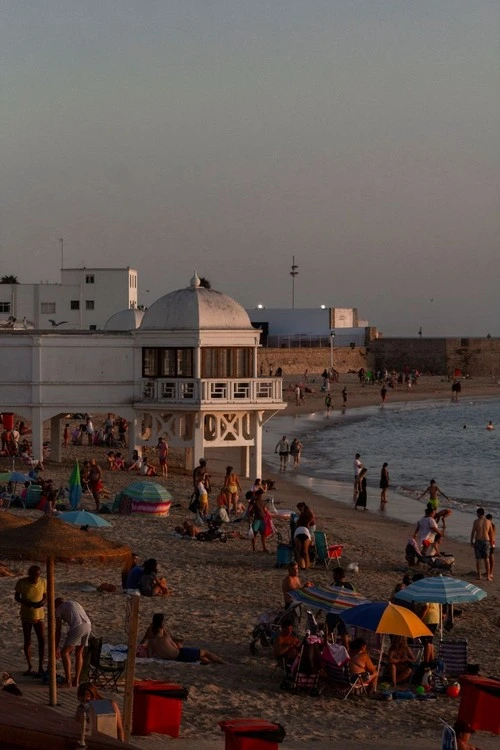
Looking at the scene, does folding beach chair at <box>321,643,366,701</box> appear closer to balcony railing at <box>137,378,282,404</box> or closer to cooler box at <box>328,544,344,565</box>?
cooler box at <box>328,544,344,565</box>

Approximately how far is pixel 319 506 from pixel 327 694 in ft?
60.7

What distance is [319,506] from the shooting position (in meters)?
32.5

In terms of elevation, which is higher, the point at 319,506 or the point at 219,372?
the point at 219,372

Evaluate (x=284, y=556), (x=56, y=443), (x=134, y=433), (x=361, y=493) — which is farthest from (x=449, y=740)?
(x=56, y=443)

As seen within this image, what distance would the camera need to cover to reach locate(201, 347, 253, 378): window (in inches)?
1245

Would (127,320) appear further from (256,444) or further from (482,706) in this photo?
(482,706)

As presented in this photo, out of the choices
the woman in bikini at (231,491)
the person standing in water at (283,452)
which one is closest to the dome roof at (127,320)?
the person standing in water at (283,452)

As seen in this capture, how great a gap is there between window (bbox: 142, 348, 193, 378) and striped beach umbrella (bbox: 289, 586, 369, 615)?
53.6 ft

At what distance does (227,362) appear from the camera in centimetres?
3183

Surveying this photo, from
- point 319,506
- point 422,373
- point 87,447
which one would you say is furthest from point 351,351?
point 319,506

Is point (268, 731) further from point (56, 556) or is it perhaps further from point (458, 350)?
point (458, 350)

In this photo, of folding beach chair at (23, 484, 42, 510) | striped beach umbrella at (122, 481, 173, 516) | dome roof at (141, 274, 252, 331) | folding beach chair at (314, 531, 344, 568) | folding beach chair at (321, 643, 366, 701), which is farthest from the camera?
dome roof at (141, 274, 252, 331)

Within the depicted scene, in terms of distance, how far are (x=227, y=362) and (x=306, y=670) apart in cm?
1817

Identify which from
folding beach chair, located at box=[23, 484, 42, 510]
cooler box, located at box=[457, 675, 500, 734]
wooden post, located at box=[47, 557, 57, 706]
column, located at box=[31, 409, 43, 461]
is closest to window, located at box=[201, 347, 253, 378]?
column, located at box=[31, 409, 43, 461]
